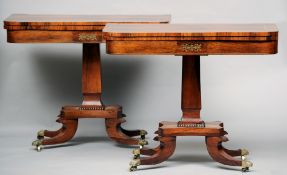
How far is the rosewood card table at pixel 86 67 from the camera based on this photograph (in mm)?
7109

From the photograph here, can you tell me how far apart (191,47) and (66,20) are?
118 centimetres

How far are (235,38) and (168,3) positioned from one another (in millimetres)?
2158

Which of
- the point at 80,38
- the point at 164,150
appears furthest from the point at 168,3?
the point at 164,150

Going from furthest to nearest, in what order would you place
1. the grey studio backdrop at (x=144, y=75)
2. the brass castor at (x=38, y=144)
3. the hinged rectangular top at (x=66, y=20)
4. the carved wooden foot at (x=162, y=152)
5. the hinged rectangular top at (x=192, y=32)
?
1. the grey studio backdrop at (x=144, y=75)
2. the brass castor at (x=38, y=144)
3. the hinged rectangular top at (x=66, y=20)
4. the carved wooden foot at (x=162, y=152)
5. the hinged rectangular top at (x=192, y=32)

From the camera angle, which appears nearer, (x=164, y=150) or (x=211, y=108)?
(x=164, y=150)

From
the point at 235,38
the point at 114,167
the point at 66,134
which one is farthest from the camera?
the point at 66,134

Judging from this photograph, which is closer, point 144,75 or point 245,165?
point 245,165

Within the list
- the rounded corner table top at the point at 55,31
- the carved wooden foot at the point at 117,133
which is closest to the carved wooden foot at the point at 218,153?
the carved wooden foot at the point at 117,133

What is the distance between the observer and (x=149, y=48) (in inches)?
251

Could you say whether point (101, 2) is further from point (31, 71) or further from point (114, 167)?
point (114, 167)

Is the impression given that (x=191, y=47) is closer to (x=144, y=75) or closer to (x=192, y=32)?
(x=192, y=32)

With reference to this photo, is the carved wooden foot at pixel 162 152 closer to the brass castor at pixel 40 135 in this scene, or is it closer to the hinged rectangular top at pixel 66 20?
the hinged rectangular top at pixel 66 20

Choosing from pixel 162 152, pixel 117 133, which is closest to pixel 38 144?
pixel 117 133

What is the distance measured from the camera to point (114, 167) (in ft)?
22.2
